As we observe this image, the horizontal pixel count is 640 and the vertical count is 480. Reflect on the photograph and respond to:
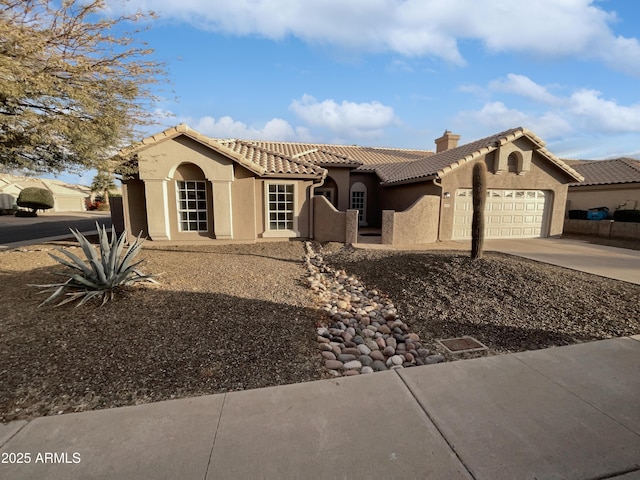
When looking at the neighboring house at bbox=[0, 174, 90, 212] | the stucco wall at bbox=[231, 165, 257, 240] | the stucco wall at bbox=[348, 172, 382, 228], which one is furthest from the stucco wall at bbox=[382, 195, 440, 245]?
the neighboring house at bbox=[0, 174, 90, 212]

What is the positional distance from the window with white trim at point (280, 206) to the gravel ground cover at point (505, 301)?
5.77 metres

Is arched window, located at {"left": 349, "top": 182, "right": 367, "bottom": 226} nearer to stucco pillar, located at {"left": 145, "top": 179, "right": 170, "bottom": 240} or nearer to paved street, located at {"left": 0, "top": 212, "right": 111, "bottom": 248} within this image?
stucco pillar, located at {"left": 145, "top": 179, "right": 170, "bottom": 240}

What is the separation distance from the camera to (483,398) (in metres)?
3.31

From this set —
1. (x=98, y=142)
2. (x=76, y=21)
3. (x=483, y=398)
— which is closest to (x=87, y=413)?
(x=483, y=398)

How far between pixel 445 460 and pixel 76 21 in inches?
436

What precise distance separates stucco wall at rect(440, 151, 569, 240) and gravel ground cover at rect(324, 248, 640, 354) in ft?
20.5

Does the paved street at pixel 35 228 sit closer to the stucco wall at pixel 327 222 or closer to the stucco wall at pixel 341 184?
the stucco wall at pixel 327 222

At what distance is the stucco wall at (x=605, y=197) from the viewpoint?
18844 millimetres

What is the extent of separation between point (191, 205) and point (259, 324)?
9137 millimetres

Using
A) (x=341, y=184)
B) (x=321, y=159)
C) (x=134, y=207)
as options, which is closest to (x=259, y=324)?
(x=134, y=207)

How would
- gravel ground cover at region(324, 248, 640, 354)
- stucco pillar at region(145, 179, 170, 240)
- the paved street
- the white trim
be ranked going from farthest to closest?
1. the paved street
2. the white trim
3. stucco pillar at region(145, 179, 170, 240)
4. gravel ground cover at region(324, 248, 640, 354)

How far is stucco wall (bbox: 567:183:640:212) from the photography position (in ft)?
61.8

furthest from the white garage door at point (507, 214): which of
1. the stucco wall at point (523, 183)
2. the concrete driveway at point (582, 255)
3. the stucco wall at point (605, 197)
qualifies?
the stucco wall at point (605, 197)

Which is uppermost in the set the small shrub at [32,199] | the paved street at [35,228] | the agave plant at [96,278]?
the small shrub at [32,199]
